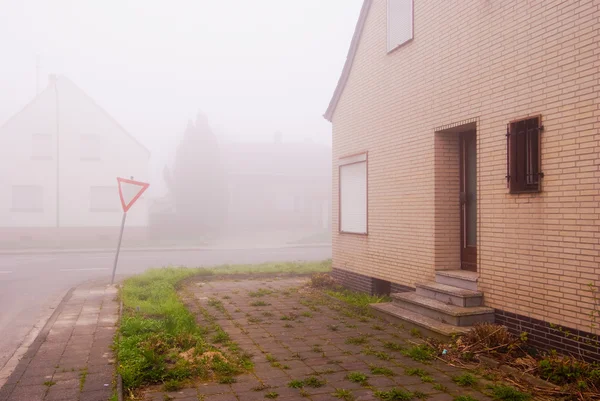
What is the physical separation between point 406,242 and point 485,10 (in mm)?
3918

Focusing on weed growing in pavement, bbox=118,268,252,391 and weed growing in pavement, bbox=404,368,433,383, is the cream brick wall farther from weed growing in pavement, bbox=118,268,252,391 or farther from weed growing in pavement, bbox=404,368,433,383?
weed growing in pavement, bbox=118,268,252,391

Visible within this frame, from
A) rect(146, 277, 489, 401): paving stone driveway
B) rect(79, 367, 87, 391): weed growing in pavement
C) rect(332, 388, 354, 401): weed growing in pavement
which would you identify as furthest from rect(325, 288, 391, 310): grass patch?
rect(79, 367, 87, 391): weed growing in pavement

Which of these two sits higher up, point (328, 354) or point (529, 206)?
point (529, 206)

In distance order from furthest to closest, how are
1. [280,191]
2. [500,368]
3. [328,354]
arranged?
[280,191]
[328,354]
[500,368]

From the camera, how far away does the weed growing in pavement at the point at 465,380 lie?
4.97 meters

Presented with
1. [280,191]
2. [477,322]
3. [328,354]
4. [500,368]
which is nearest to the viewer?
A: [500,368]

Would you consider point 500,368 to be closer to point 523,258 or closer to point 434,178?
point 523,258

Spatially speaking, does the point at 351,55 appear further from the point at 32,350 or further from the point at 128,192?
the point at 32,350

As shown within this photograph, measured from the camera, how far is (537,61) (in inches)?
239

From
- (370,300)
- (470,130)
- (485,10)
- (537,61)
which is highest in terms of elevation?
(485,10)

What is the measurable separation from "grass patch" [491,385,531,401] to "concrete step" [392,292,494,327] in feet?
6.13

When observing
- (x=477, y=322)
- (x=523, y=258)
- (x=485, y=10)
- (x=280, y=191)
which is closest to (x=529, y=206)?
(x=523, y=258)

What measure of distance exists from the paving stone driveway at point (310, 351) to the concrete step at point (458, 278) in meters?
1.08

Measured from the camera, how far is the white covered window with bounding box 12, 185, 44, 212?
31859 millimetres
